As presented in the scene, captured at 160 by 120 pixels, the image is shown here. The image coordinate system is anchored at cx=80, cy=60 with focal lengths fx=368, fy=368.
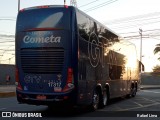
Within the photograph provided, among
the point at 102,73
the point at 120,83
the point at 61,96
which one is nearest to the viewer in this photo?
the point at 61,96

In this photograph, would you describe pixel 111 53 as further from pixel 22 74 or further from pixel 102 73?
pixel 22 74

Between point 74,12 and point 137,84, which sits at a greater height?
point 74,12

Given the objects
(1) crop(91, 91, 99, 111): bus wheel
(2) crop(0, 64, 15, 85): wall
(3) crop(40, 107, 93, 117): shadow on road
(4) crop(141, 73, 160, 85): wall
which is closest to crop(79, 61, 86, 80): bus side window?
(3) crop(40, 107, 93, 117): shadow on road

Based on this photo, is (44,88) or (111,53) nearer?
(44,88)

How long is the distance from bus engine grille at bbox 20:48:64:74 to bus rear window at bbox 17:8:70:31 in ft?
2.86

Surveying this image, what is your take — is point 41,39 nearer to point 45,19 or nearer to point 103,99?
point 45,19

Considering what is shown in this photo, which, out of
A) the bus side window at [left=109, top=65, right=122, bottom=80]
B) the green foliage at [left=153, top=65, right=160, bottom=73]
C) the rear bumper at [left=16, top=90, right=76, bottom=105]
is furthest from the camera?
the green foliage at [left=153, top=65, right=160, bottom=73]

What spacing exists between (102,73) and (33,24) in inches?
174

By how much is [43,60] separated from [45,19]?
1510 millimetres

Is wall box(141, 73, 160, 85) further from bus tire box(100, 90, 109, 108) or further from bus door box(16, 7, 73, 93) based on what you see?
bus door box(16, 7, 73, 93)

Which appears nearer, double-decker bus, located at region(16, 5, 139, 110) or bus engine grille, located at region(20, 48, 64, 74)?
Answer: double-decker bus, located at region(16, 5, 139, 110)

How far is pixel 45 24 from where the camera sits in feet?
44.3

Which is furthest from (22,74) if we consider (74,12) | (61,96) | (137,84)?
(137,84)

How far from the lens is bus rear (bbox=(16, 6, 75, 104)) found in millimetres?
13148
